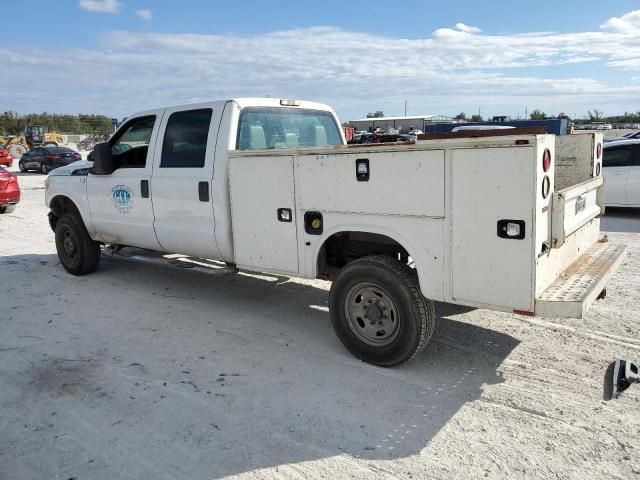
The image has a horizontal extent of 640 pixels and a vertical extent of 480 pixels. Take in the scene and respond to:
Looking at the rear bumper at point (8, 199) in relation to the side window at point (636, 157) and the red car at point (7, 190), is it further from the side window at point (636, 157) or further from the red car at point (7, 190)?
the side window at point (636, 157)

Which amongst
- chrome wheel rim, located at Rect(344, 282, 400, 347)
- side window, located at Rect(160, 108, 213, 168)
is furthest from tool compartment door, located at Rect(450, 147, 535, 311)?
side window, located at Rect(160, 108, 213, 168)

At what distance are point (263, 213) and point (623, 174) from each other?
9222 mm

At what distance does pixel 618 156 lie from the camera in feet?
38.2

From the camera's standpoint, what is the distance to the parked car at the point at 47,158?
2872 centimetres

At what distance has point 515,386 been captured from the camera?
410 cm

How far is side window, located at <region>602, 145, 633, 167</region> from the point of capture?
11492 millimetres

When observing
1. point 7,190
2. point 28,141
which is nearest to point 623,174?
point 7,190

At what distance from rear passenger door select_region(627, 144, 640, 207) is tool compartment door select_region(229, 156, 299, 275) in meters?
9.17

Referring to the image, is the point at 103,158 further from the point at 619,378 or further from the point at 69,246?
the point at 619,378

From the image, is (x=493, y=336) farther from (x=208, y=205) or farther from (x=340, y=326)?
(x=208, y=205)

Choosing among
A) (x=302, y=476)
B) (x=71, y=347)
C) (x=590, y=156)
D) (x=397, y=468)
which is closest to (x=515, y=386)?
(x=397, y=468)

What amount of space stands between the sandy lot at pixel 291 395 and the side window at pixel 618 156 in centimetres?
603

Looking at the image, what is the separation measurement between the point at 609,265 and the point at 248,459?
3.27m

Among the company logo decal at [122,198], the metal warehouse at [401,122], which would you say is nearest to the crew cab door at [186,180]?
the company logo decal at [122,198]
